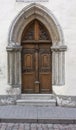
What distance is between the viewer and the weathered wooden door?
11.9 m

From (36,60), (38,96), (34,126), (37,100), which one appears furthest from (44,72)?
(34,126)

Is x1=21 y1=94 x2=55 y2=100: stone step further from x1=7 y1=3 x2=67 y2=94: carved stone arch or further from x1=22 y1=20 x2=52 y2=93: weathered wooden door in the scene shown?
x1=7 y1=3 x2=67 y2=94: carved stone arch

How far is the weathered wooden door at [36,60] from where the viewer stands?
39.0 feet

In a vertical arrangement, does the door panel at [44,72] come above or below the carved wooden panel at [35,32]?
below

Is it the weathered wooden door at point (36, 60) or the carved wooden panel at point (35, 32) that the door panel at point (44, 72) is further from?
the carved wooden panel at point (35, 32)

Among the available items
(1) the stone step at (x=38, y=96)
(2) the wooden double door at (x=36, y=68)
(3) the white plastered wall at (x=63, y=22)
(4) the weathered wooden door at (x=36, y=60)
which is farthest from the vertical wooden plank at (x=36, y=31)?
(1) the stone step at (x=38, y=96)

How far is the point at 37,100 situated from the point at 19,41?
2123 mm

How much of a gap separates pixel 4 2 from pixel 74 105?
4195mm

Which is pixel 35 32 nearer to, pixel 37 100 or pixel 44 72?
pixel 44 72

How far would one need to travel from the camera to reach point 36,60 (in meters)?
11.9

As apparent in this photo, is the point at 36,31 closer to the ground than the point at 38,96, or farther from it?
farther from it

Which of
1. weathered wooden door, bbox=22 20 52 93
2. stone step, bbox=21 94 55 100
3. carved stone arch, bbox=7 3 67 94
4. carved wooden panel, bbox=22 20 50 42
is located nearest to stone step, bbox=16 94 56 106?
stone step, bbox=21 94 55 100

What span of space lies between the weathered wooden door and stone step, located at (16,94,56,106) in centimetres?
26

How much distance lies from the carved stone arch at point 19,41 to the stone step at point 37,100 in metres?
0.49
